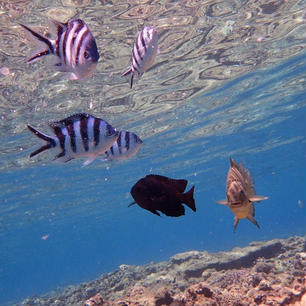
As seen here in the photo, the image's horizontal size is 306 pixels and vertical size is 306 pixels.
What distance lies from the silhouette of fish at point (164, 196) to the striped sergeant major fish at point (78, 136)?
1.98ft

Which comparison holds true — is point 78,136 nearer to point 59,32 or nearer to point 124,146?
point 59,32

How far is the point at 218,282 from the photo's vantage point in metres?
9.23

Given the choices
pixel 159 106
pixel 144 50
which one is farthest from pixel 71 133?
pixel 159 106

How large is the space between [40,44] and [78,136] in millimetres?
1050

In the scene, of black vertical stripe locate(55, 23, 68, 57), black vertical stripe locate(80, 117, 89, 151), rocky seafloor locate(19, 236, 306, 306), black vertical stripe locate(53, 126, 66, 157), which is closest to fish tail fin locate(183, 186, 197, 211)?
black vertical stripe locate(80, 117, 89, 151)

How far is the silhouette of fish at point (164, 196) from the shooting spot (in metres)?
2.61

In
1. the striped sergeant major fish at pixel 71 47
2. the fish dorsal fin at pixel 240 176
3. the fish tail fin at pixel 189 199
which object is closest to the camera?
the fish tail fin at pixel 189 199

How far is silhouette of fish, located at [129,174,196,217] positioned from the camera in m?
2.61

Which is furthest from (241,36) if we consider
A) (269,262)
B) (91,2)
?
(269,262)

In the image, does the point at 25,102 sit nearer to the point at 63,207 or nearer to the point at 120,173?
the point at 120,173

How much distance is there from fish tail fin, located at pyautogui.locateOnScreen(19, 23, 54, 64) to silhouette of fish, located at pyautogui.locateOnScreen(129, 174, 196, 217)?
166 cm

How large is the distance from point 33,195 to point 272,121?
94.2 feet

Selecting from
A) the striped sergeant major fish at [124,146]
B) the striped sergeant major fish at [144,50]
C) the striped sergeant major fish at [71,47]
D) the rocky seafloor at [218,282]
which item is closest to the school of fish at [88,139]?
the striped sergeant major fish at [71,47]

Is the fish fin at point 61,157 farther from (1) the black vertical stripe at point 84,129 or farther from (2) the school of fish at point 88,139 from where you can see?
(1) the black vertical stripe at point 84,129
